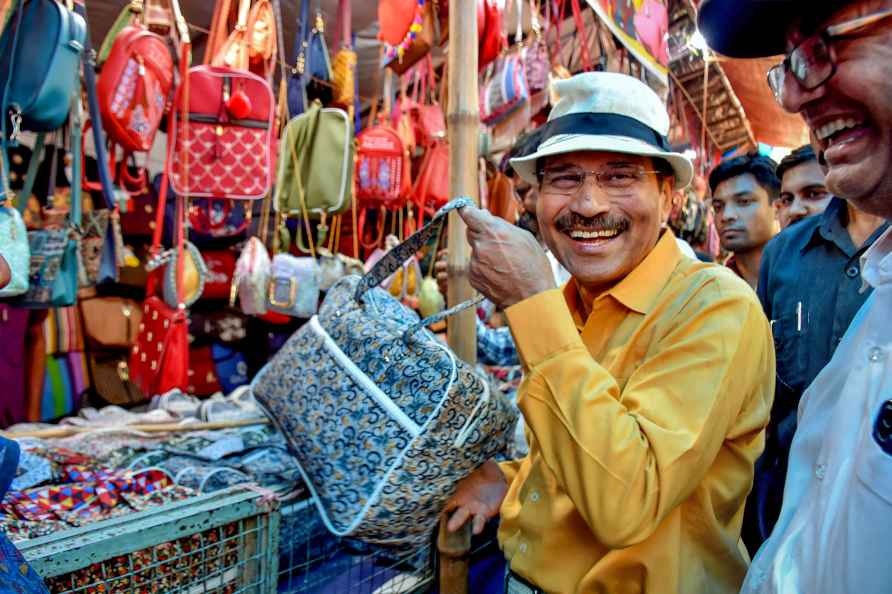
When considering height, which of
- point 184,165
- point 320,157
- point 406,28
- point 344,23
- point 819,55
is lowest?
point 819,55

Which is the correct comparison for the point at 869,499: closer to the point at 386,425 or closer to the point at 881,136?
the point at 881,136

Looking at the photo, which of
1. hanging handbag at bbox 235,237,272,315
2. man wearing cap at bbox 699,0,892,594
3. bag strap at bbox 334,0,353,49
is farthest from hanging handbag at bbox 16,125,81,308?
man wearing cap at bbox 699,0,892,594

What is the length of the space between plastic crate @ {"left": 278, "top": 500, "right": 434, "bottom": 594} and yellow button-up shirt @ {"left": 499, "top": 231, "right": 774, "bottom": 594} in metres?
0.75

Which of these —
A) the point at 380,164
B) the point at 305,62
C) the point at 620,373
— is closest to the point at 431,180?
the point at 380,164

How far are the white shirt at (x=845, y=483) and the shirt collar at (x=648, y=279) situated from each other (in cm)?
34

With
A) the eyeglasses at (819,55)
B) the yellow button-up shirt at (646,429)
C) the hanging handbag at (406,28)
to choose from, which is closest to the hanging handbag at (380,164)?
the hanging handbag at (406,28)

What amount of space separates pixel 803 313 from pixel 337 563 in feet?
5.97

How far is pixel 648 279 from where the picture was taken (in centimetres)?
119

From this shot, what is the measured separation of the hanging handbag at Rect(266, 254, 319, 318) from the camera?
354 centimetres

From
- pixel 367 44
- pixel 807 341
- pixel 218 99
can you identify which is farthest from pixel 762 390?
pixel 367 44

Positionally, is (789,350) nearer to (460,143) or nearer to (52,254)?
(460,143)

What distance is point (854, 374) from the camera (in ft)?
2.48

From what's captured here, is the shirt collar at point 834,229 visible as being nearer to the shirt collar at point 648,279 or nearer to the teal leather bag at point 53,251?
the shirt collar at point 648,279

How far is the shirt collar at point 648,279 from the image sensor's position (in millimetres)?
1166
